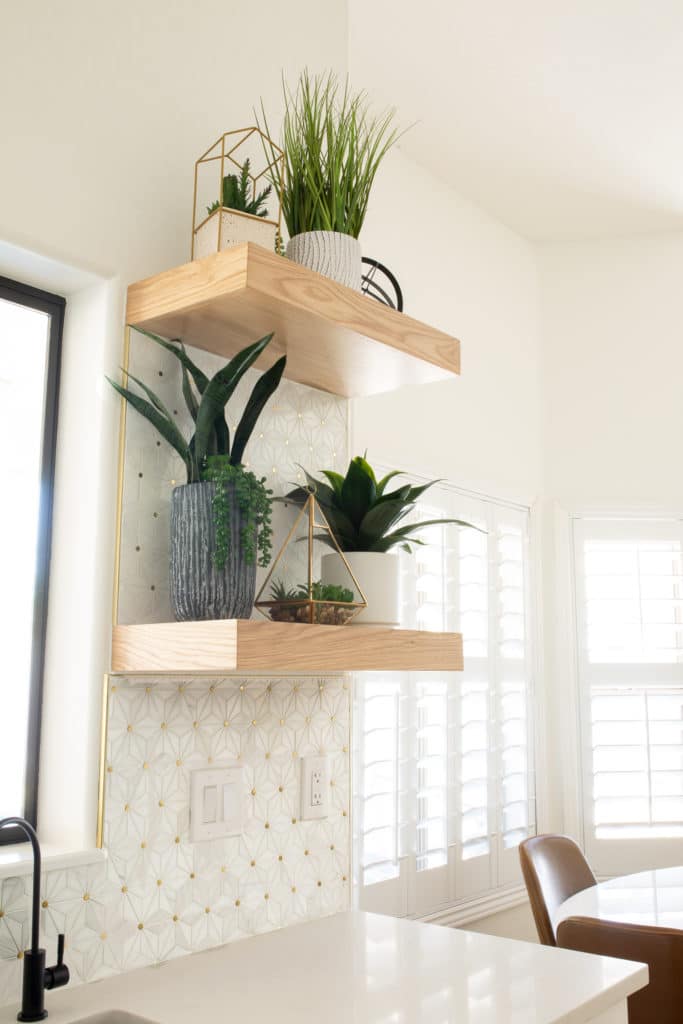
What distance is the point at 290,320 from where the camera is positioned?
5.16 feet

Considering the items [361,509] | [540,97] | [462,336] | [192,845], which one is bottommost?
[192,845]

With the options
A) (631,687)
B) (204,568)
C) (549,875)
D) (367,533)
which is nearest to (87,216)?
(204,568)

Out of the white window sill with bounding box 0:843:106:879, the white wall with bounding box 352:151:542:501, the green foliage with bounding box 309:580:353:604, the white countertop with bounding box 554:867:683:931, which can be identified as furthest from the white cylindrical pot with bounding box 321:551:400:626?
the white wall with bounding box 352:151:542:501

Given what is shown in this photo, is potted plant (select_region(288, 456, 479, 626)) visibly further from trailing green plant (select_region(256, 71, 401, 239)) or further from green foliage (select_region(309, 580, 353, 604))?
trailing green plant (select_region(256, 71, 401, 239))

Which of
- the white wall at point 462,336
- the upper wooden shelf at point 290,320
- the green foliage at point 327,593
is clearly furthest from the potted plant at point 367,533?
the white wall at point 462,336

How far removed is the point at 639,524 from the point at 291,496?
7.73 feet

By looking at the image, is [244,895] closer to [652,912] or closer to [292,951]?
[292,951]

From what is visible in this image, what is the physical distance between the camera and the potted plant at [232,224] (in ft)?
5.20

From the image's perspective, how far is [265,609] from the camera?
5.70 feet

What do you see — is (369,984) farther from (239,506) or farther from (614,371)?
(614,371)

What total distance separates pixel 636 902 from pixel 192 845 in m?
1.33

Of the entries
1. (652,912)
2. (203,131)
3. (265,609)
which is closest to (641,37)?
(203,131)

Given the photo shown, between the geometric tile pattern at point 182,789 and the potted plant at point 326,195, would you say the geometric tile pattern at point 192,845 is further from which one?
the potted plant at point 326,195

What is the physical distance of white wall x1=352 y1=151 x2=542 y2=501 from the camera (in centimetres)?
304
